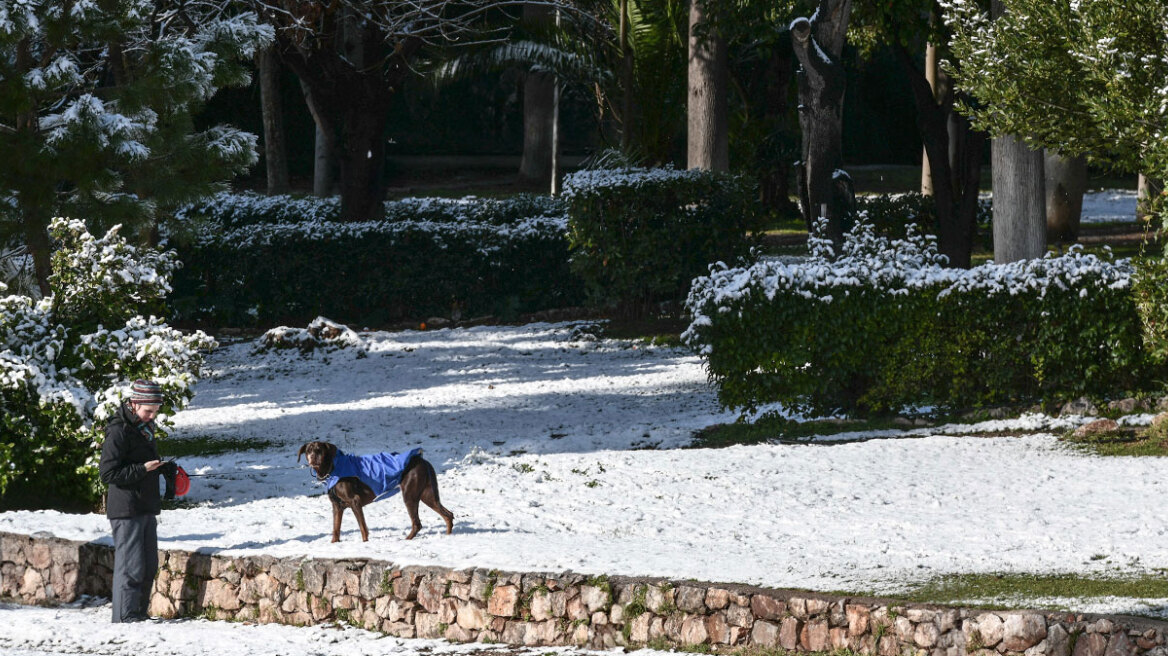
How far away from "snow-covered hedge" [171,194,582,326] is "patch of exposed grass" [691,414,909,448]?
24.5 ft

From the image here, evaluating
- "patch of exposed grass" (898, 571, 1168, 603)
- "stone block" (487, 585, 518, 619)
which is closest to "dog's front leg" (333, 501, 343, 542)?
"stone block" (487, 585, 518, 619)

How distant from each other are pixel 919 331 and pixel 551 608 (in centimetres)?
528

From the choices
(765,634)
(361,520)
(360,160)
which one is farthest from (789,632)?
(360,160)

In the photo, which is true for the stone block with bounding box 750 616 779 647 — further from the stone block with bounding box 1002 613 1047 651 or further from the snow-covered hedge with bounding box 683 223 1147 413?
the snow-covered hedge with bounding box 683 223 1147 413

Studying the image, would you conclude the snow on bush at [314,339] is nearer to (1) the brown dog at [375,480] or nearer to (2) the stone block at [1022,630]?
(1) the brown dog at [375,480]

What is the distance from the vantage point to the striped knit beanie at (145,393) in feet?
24.6

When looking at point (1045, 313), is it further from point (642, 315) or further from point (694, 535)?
point (642, 315)

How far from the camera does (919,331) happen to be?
36.5 feet

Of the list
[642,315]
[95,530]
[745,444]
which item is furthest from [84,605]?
[642,315]

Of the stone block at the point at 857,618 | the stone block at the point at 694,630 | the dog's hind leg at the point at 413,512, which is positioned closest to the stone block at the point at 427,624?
the dog's hind leg at the point at 413,512

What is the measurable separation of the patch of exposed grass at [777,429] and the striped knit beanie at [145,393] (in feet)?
16.6

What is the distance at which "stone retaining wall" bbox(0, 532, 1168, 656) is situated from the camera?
588 cm

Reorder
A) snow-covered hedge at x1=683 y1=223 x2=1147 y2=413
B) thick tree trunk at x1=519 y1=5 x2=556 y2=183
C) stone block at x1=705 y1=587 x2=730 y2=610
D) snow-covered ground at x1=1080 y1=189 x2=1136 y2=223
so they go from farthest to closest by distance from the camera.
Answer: thick tree trunk at x1=519 y1=5 x2=556 y2=183 → snow-covered ground at x1=1080 y1=189 x2=1136 y2=223 → snow-covered hedge at x1=683 y1=223 x2=1147 y2=413 → stone block at x1=705 y1=587 x2=730 y2=610

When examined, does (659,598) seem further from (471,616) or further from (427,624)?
(427,624)
